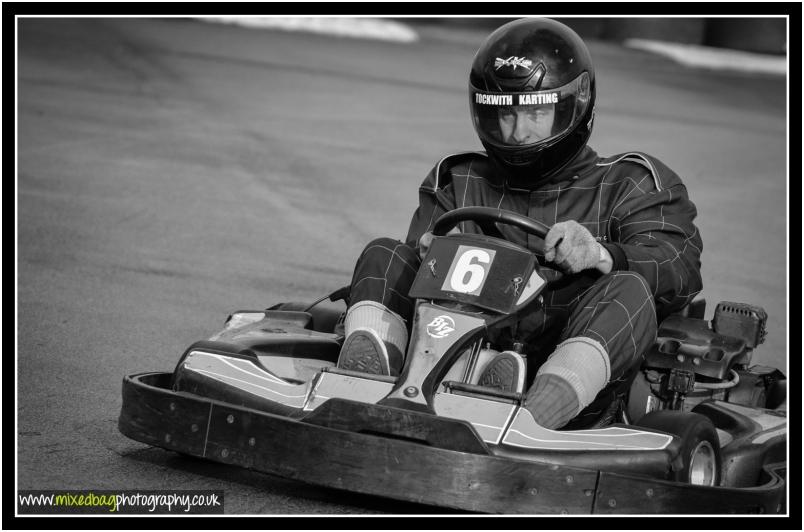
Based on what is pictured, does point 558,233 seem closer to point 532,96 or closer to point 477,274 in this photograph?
point 477,274

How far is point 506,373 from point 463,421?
41 centimetres

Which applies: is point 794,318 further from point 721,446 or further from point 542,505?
point 542,505

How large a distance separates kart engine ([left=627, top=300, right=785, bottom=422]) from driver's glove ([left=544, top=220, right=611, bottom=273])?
0.61 metres

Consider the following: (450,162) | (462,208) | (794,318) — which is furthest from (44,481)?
(794,318)

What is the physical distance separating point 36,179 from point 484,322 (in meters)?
5.61

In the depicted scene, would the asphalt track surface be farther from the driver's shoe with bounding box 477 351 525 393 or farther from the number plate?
the number plate

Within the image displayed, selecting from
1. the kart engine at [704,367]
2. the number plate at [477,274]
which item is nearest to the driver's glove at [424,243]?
the number plate at [477,274]

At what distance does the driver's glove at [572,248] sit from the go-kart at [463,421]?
2.5 inches

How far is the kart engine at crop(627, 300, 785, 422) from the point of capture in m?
4.47

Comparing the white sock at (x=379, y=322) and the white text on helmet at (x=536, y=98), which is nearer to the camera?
the white sock at (x=379, y=322)

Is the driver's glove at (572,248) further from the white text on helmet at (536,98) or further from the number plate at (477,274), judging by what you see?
the white text on helmet at (536,98)

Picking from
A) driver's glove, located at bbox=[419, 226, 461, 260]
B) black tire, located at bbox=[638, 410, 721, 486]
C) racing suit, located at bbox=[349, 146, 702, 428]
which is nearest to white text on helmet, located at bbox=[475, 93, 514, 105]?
racing suit, located at bbox=[349, 146, 702, 428]

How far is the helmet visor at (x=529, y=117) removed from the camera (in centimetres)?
440

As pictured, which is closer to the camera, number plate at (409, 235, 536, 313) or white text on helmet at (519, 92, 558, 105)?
number plate at (409, 235, 536, 313)
